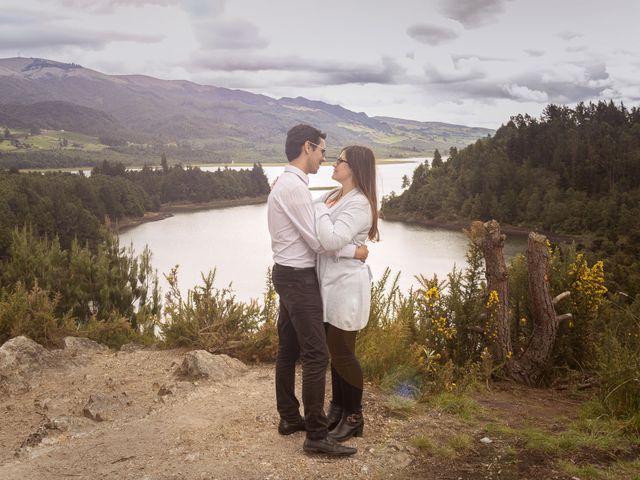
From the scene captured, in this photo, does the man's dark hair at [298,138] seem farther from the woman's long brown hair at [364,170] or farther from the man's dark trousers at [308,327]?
the man's dark trousers at [308,327]

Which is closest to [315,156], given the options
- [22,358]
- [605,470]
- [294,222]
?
[294,222]

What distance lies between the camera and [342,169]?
344 cm


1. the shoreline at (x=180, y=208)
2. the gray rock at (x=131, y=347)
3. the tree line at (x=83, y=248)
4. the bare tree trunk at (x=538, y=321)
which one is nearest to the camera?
the bare tree trunk at (x=538, y=321)

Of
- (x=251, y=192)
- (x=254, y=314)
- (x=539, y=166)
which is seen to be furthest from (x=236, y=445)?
(x=251, y=192)

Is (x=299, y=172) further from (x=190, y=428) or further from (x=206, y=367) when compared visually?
(x=206, y=367)

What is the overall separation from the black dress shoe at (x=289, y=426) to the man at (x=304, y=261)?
0.28m

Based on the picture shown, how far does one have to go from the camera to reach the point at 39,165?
155 meters

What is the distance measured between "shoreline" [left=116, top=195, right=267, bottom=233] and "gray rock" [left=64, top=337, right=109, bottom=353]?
70.6 m

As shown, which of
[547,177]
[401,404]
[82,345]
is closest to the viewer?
[401,404]

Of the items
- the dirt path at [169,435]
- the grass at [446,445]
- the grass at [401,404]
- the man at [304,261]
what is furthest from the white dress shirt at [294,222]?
the grass at [401,404]

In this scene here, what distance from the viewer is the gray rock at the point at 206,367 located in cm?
507

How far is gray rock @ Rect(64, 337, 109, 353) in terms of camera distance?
20.7 ft

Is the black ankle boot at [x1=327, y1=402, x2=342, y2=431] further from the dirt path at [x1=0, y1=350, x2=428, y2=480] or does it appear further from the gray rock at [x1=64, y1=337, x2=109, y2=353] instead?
the gray rock at [x1=64, y1=337, x2=109, y2=353]

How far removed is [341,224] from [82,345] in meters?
4.35
